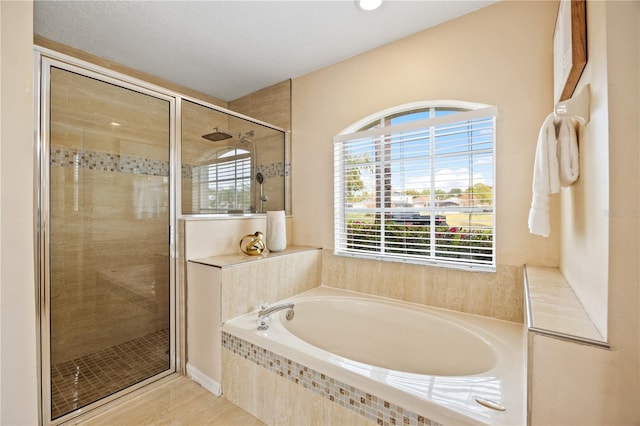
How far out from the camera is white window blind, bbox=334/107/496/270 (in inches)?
79.1

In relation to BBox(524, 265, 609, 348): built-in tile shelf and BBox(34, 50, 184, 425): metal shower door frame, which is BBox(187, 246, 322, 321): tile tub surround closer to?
BBox(34, 50, 184, 425): metal shower door frame

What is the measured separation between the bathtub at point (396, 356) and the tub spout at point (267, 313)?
0.16 feet

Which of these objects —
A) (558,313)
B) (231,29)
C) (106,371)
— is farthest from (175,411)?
(231,29)

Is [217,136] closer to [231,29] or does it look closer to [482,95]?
[231,29]

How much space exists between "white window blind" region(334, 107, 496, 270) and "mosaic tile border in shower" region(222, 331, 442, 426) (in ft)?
3.88

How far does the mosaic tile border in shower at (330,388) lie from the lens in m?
1.19

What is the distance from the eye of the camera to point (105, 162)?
1.90m

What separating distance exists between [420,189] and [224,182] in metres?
1.65

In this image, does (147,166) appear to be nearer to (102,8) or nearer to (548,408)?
(102,8)

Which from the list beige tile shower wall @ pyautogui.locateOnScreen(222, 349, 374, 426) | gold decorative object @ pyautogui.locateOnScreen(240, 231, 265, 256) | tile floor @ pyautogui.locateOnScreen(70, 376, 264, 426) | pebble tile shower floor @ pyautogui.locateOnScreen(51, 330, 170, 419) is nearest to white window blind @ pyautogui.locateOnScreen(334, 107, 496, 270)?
gold decorative object @ pyautogui.locateOnScreen(240, 231, 265, 256)

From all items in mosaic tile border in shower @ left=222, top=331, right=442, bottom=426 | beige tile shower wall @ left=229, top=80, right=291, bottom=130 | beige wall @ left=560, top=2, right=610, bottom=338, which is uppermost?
beige tile shower wall @ left=229, top=80, right=291, bottom=130

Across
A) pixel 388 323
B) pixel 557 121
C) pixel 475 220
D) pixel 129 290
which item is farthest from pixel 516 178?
pixel 129 290

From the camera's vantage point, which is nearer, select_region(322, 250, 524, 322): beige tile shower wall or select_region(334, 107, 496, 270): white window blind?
select_region(322, 250, 524, 322): beige tile shower wall

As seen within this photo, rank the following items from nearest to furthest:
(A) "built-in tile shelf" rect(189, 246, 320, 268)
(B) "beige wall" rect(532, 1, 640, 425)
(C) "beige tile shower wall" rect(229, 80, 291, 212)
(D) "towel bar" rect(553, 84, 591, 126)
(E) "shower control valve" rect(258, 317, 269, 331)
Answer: (B) "beige wall" rect(532, 1, 640, 425) → (D) "towel bar" rect(553, 84, 591, 126) → (E) "shower control valve" rect(258, 317, 269, 331) → (A) "built-in tile shelf" rect(189, 246, 320, 268) → (C) "beige tile shower wall" rect(229, 80, 291, 212)
